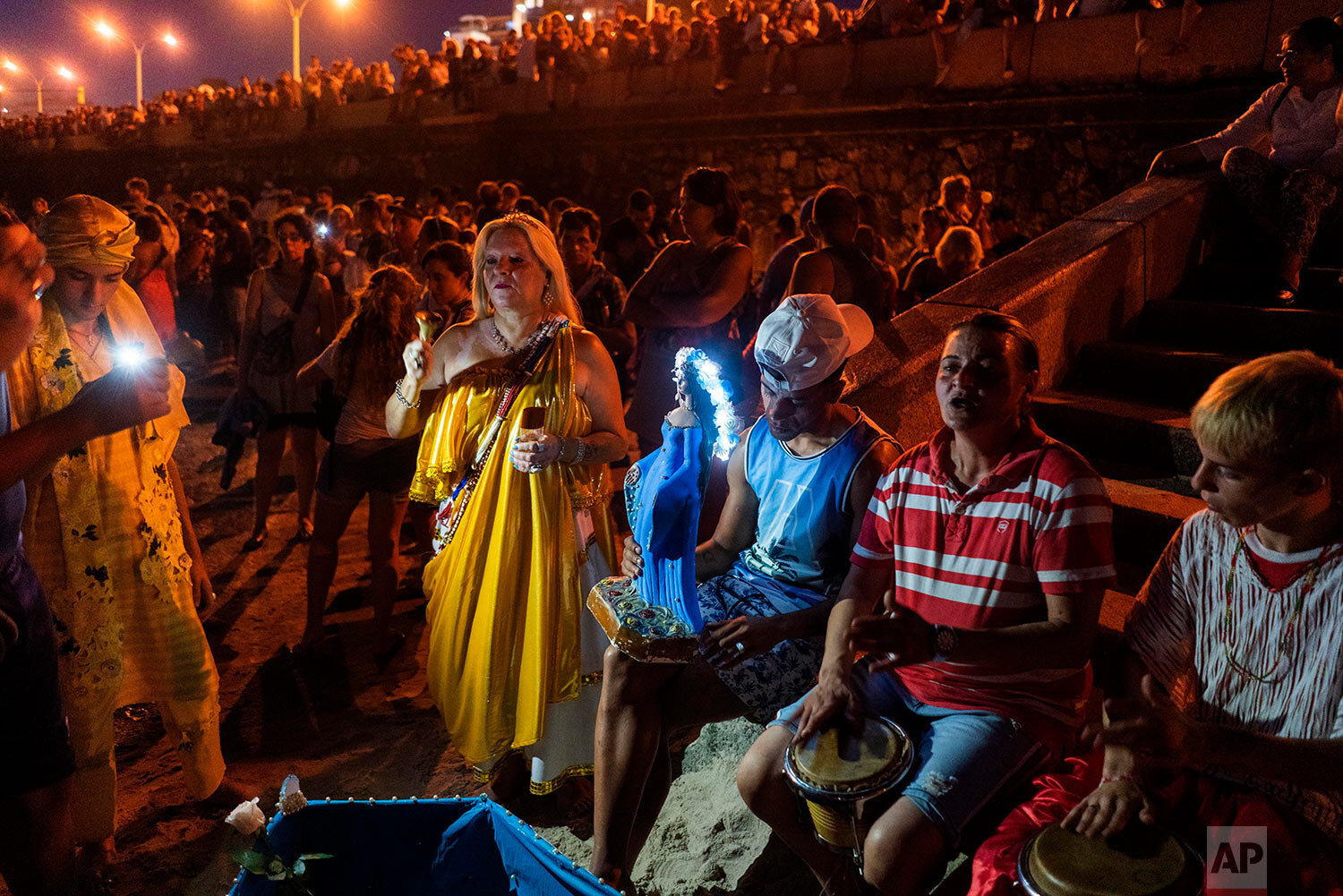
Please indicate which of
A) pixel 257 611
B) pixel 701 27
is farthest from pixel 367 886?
pixel 701 27

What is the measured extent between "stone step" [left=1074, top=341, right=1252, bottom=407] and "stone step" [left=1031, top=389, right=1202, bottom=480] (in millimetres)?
143

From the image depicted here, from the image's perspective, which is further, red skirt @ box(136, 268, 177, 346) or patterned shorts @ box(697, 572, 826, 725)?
red skirt @ box(136, 268, 177, 346)

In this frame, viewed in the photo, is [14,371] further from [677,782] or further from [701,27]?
[701,27]

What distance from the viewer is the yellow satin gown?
3516mm

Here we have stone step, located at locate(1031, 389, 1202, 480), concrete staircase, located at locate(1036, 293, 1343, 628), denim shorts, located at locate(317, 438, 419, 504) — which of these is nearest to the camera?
concrete staircase, located at locate(1036, 293, 1343, 628)

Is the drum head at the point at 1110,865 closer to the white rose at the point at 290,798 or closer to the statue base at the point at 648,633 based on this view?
the statue base at the point at 648,633

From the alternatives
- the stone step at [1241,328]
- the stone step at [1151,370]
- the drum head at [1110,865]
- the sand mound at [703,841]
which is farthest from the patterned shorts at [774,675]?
the stone step at [1241,328]

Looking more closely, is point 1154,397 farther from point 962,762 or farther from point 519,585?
point 519,585

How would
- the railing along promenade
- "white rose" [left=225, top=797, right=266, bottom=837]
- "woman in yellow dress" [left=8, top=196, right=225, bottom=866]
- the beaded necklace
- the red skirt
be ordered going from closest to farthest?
the beaded necklace, "white rose" [left=225, top=797, right=266, bottom=837], "woman in yellow dress" [left=8, top=196, right=225, bottom=866], the red skirt, the railing along promenade

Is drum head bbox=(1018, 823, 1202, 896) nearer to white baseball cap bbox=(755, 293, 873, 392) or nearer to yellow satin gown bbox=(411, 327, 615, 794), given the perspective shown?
white baseball cap bbox=(755, 293, 873, 392)

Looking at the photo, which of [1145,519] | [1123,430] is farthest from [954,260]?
[1145,519]

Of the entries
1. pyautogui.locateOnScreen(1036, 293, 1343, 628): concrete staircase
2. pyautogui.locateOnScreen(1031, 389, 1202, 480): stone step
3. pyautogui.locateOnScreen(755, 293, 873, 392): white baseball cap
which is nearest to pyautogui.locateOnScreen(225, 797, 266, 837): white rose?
pyautogui.locateOnScreen(755, 293, 873, 392): white baseball cap

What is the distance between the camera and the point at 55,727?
8.43 ft

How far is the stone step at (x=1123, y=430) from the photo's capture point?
13.2ft
